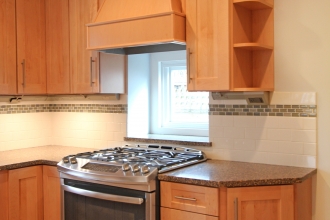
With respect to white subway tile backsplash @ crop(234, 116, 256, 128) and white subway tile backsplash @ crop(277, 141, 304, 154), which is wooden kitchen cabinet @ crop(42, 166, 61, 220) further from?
white subway tile backsplash @ crop(277, 141, 304, 154)

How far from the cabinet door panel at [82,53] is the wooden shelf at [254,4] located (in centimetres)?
115

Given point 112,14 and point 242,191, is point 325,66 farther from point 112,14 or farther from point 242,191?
point 112,14

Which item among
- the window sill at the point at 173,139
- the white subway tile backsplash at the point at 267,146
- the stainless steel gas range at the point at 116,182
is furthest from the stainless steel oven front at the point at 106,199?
the white subway tile backsplash at the point at 267,146

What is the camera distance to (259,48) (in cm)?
263

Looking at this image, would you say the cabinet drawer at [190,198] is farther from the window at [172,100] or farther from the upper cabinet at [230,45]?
the window at [172,100]

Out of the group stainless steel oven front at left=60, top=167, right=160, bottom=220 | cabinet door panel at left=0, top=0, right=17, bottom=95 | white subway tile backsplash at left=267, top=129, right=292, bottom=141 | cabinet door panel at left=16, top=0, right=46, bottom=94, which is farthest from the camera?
cabinet door panel at left=16, top=0, right=46, bottom=94

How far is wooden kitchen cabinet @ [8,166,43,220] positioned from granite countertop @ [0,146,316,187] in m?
0.06

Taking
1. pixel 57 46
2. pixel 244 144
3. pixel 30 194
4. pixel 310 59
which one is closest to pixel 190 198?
pixel 244 144

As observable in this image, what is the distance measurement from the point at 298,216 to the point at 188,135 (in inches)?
47.6

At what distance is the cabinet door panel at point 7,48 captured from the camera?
10.5ft

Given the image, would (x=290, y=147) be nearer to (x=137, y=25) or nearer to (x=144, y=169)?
(x=144, y=169)

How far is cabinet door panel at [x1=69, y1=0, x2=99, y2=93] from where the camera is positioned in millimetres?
3217

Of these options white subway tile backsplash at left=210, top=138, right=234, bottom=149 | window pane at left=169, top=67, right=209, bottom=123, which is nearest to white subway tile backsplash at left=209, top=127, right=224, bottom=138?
white subway tile backsplash at left=210, top=138, right=234, bottom=149

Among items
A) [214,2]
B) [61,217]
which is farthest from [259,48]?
[61,217]
